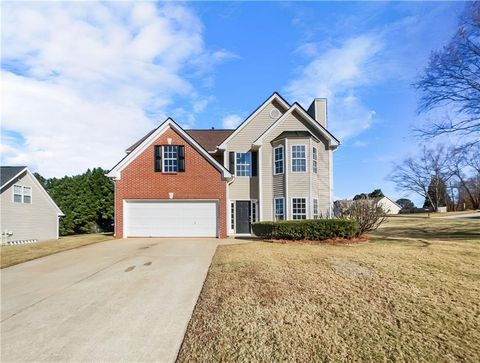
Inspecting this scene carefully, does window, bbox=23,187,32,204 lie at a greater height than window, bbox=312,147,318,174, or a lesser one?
lesser

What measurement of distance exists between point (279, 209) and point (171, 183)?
21.3 feet

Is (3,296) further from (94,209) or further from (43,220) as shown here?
(94,209)

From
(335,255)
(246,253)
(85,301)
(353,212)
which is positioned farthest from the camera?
(353,212)

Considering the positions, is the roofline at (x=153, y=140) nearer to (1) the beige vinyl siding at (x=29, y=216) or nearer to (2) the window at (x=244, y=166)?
(2) the window at (x=244, y=166)

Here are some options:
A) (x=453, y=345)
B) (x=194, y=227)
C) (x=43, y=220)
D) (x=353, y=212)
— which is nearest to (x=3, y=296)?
(x=453, y=345)

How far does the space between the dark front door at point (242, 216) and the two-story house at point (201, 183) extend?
1.06ft

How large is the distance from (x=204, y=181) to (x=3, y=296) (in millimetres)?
12525

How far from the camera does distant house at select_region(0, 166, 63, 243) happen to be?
2394 centimetres

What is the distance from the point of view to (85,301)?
6828mm

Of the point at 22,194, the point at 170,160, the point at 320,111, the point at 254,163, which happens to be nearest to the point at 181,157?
the point at 170,160

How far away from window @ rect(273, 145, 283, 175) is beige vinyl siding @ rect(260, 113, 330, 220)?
30cm

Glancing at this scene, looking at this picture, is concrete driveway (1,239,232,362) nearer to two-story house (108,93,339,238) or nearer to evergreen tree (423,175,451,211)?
two-story house (108,93,339,238)

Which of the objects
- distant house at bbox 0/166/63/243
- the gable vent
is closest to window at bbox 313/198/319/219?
the gable vent

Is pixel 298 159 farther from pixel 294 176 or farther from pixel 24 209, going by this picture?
pixel 24 209
